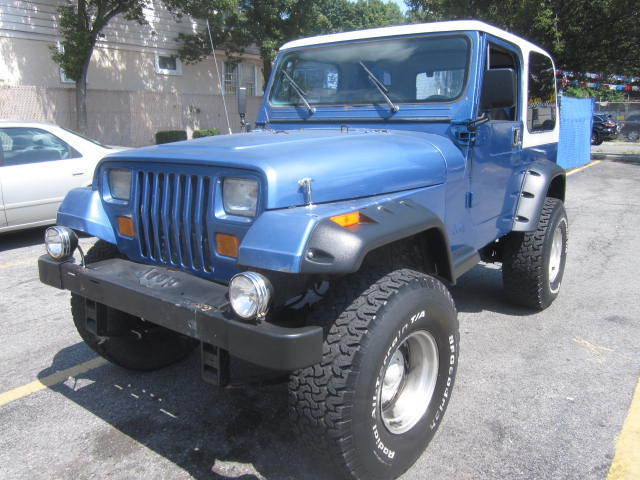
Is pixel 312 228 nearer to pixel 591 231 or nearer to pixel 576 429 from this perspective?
pixel 576 429

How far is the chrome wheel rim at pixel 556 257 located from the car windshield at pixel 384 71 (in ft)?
6.35

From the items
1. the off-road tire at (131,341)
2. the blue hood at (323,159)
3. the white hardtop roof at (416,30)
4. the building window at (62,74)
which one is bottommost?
the off-road tire at (131,341)

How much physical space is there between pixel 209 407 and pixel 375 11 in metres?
53.8

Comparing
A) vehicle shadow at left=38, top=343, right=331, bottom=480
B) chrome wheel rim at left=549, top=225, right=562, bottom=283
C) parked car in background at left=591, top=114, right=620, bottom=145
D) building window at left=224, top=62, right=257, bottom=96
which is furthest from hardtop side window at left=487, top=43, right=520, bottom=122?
parked car in background at left=591, top=114, right=620, bottom=145

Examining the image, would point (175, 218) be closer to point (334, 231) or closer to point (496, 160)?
point (334, 231)

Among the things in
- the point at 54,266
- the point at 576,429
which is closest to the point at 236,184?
the point at 54,266

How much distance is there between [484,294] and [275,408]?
106 inches

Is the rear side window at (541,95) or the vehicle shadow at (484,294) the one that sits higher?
the rear side window at (541,95)

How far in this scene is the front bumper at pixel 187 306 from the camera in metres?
2.02

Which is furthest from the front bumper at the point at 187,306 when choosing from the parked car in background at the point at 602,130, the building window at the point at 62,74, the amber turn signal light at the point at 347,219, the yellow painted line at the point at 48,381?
the parked car in background at the point at 602,130

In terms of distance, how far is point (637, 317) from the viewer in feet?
15.0

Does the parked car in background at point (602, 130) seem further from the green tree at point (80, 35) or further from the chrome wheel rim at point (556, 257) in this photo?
the chrome wheel rim at point (556, 257)

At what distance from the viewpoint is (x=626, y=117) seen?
27547 mm

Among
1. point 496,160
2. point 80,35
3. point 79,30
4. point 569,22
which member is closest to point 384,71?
point 496,160
